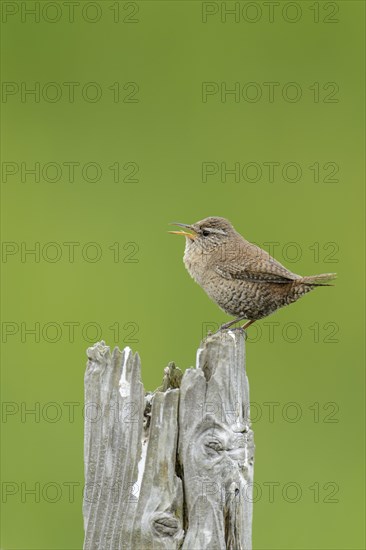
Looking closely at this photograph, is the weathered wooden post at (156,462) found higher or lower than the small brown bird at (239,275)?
lower

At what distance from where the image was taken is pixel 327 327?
925cm

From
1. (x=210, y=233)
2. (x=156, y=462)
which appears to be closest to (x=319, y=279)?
(x=210, y=233)

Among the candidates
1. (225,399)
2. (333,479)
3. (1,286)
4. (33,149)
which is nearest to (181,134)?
(33,149)

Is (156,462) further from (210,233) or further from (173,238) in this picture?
(173,238)

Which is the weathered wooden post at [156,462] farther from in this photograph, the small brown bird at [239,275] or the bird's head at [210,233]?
the bird's head at [210,233]

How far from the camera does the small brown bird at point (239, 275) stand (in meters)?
6.02

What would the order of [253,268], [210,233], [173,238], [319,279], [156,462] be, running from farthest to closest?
[173,238] < [210,233] < [253,268] < [319,279] < [156,462]

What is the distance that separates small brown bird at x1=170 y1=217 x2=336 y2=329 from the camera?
19.7ft

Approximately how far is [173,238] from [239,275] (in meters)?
3.76

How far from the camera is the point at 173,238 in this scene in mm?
9852

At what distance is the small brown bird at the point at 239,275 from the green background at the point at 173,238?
5.75ft


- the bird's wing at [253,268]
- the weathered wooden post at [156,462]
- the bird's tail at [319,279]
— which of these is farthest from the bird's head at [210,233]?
the weathered wooden post at [156,462]

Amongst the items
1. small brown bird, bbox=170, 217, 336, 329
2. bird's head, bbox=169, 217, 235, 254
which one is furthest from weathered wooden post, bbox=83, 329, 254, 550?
bird's head, bbox=169, 217, 235, 254

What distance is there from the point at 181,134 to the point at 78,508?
16.4ft
